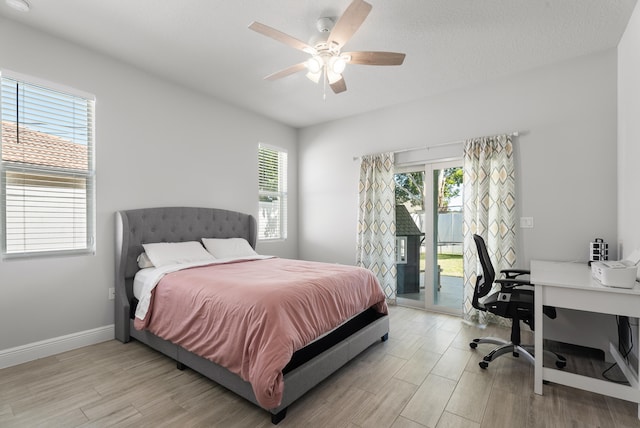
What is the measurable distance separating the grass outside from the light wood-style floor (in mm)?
1299

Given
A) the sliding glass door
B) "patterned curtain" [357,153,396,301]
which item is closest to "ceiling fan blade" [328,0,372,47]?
"patterned curtain" [357,153,396,301]

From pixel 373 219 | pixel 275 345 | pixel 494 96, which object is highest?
pixel 494 96

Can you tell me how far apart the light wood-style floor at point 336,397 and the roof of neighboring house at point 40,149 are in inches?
66.6

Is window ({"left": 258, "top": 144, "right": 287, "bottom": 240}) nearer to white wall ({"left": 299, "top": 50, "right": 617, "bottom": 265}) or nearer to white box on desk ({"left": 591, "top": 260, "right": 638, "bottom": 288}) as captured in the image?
white wall ({"left": 299, "top": 50, "right": 617, "bottom": 265})

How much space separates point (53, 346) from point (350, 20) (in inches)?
140

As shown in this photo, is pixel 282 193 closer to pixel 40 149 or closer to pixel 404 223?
pixel 404 223

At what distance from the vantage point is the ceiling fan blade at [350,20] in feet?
5.94

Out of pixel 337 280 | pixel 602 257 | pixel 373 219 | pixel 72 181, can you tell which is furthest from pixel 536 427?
pixel 72 181

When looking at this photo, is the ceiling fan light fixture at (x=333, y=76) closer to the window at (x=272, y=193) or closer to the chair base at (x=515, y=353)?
the window at (x=272, y=193)

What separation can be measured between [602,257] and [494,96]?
1.96m

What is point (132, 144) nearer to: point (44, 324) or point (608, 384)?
point (44, 324)

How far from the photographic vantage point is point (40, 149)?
262 cm

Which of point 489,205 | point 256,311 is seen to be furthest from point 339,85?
point 489,205

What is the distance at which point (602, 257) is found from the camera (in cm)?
271
